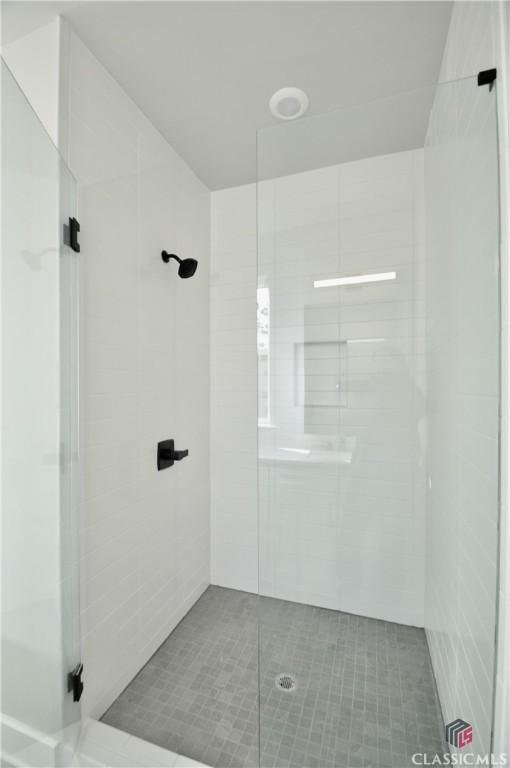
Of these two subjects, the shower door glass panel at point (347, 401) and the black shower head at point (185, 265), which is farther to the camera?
the black shower head at point (185, 265)

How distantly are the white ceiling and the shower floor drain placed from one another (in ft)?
6.13

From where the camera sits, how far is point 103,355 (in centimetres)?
128

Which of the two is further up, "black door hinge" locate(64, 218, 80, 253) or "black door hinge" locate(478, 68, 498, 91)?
"black door hinge" locate(478, 68, 498, 91)

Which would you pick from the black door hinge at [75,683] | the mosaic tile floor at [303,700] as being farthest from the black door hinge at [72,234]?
the mosaic tile floor at [303,700]

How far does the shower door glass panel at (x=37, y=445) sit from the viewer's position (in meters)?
0.89

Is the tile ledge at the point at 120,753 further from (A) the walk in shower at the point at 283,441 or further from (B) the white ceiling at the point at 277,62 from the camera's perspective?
(B) the white ceiling at the point at 277,62

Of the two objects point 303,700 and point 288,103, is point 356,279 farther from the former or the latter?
point 303,700

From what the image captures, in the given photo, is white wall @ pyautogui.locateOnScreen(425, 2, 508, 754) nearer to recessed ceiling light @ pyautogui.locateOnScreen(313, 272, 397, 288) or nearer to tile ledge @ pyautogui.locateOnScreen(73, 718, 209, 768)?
recessed ceiling light @ pyautogui.locateOnScreen(313, 272, 397, 288)

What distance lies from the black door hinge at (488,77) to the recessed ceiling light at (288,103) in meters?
0.81

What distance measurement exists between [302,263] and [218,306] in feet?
2.78

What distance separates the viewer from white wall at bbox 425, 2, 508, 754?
751 millimetres

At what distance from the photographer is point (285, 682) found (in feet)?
3.89

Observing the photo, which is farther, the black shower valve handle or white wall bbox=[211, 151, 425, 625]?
the black shower valve handle

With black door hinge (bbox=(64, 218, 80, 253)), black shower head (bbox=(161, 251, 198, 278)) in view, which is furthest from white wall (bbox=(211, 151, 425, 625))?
black door hinge (bbox=(64, 218, 80, 253))
